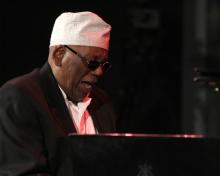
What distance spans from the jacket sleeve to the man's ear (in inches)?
12.4

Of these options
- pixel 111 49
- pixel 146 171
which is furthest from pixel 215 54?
pixel 146 171

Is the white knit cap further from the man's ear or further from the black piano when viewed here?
the black piano

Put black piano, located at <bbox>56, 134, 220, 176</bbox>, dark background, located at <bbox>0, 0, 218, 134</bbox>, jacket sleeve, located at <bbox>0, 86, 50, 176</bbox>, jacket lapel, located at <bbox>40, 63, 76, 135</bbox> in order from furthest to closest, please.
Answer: dark background, located at <bbox>0, 0, 218, 134</bbox> → jacket lapel, located at <bbox>40, 63, 76, 135</bbox> → jacket sleeve, located at <bbox>0, 86, 50, 176</bbox> → black piano, located at <bbox>56, 134, 220, 176</bbox>

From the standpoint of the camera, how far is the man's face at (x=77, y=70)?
120 inches

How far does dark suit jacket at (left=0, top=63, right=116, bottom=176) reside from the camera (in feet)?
A: 8.72

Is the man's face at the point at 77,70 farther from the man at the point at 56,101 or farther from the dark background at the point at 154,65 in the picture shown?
the dark background at the point at 154,65

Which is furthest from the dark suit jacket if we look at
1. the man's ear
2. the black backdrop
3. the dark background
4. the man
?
the dark background

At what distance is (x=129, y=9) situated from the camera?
236 inches

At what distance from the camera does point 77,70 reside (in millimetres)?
3043

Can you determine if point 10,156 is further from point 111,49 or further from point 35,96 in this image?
point 111,49

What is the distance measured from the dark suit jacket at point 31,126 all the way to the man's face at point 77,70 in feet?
0.28

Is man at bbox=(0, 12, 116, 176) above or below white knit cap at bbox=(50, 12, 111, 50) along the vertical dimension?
below

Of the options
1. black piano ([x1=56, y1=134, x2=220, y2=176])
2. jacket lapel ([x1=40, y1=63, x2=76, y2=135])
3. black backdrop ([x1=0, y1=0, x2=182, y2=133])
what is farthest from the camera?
black backdrop ([x1=0, y1=0, x2=182, y2=133])

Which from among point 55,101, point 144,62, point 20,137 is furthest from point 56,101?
point 144,62
